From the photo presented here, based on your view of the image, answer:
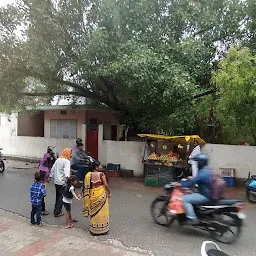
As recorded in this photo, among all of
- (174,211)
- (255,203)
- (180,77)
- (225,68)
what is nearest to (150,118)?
(180,77)

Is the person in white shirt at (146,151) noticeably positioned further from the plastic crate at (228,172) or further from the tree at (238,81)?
the tree at (238,81)

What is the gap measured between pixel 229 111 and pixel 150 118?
3.92m

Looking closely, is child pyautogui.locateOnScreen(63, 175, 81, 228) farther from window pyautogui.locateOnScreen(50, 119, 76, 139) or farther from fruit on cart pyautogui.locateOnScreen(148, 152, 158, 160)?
window pyautogui.locateOnScreen(50, 119, 76, 139)

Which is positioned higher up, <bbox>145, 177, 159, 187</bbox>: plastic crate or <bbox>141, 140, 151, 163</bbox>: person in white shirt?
<bbox>141, 140, 151, 163</bbox>: person in white shirt

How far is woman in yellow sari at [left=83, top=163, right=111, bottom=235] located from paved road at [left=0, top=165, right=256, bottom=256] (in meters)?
0.25

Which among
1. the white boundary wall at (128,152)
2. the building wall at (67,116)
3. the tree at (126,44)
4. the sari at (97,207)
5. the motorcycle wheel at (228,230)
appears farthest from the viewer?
the building wall at (67,116)

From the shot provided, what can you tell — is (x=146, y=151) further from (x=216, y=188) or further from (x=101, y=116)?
(x=216, y=188)

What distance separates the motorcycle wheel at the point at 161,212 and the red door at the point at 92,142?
881cm

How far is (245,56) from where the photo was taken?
8609mm

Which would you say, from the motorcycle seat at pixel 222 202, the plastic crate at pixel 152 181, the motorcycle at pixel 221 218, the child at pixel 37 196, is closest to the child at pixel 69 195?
the child at pixel 37 196

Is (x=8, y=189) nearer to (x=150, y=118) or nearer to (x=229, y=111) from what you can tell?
(x=150, y=118)

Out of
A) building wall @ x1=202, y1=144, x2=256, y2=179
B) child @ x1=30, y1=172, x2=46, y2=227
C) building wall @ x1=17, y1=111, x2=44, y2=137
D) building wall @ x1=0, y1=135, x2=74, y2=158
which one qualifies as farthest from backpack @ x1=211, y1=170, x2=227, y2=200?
building wall @ x1=17, y1=111, x2=44, y2=137

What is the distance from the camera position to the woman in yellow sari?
5934mm

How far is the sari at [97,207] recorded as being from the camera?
593 centimetres
